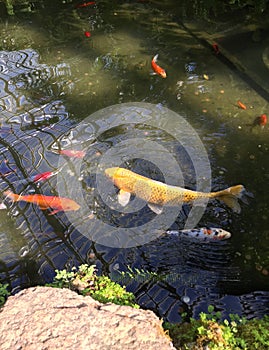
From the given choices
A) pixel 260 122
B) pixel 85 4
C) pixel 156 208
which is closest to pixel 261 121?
pixel 260 122

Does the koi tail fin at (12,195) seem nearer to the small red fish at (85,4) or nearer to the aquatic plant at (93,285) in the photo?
the aquatic plant at (93,285)

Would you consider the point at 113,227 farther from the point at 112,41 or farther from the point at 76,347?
the point at 112,41

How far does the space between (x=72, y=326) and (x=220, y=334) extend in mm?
1226

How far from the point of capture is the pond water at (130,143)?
12.8ft

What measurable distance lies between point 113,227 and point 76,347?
2.22 metres

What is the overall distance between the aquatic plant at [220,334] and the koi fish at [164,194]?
4.84ft

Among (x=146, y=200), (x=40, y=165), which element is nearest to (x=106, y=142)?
(x=40, y=165)

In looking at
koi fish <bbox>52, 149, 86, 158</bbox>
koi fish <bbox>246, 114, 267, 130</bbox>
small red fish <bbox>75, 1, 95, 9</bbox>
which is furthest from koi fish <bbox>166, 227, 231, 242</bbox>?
small red fish <bbox>75, 1, 95, 9</bbox>

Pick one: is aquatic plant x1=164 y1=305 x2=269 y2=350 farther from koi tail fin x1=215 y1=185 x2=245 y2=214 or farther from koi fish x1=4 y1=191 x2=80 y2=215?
koi fish x1=4 y1=191 x2=80 y2=215

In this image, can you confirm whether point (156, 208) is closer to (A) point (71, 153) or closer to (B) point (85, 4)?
(A) point (71, 153)

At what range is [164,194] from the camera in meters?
4.38

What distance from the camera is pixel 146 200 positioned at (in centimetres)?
450

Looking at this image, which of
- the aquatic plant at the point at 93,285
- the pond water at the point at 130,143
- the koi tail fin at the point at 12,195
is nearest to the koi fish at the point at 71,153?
the pond water at the point at 130,143

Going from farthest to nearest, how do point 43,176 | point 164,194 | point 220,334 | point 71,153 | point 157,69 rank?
point 157,69, point 71,153, point 43,176, point 164,194, point 220,334
